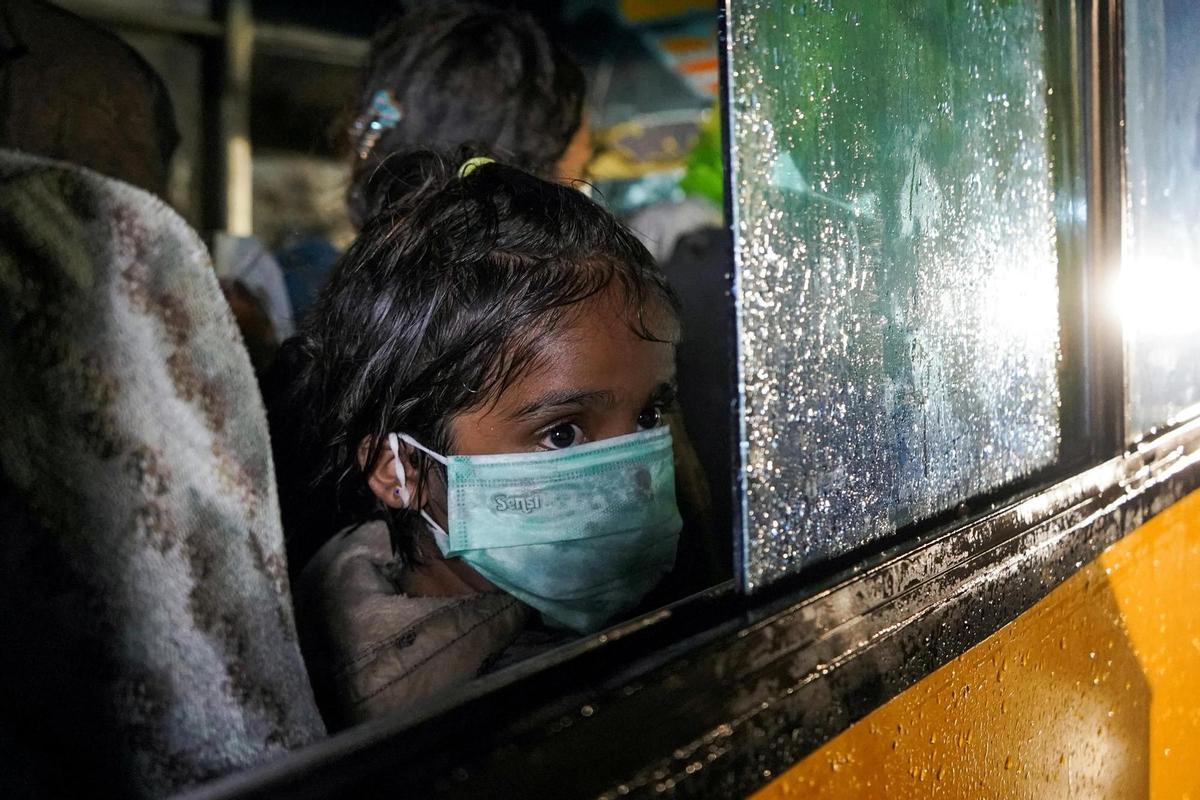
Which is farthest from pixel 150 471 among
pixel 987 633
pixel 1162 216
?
pixel 1162 216

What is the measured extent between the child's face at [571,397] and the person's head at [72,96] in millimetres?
1196

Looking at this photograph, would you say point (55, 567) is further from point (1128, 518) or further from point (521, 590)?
point (1128, 518)

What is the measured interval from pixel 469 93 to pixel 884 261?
66.2 inches

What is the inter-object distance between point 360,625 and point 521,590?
26 cm

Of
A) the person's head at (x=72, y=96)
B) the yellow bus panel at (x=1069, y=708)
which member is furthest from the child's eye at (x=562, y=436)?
the person's head at (x=72, y=96)

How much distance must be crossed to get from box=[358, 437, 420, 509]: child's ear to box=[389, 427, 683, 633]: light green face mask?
8 centimetres

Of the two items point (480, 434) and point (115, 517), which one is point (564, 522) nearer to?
point (480, 434)

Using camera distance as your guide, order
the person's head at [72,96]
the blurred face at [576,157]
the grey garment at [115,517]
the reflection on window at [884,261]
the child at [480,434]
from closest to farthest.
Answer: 1. the grey garment at [115,517]
2. the reflection on window at [884,261]
3. the child at [480,434]
4. the person's head at [72,96]
5. the blurred face at [576,157]

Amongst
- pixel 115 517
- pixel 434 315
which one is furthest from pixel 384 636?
pixel 115 517

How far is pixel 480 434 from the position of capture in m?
1.46

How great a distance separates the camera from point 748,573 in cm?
80

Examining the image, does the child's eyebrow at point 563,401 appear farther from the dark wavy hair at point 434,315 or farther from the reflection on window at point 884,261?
the reflection on window at point 884,261

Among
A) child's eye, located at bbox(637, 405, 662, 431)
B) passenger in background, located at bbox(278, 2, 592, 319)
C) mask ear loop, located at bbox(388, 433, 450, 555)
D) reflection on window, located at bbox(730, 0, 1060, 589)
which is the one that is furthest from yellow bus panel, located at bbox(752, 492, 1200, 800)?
passenger in background, located at bbox(278, 2, 592, 319)

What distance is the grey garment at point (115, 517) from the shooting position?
0.66 m
